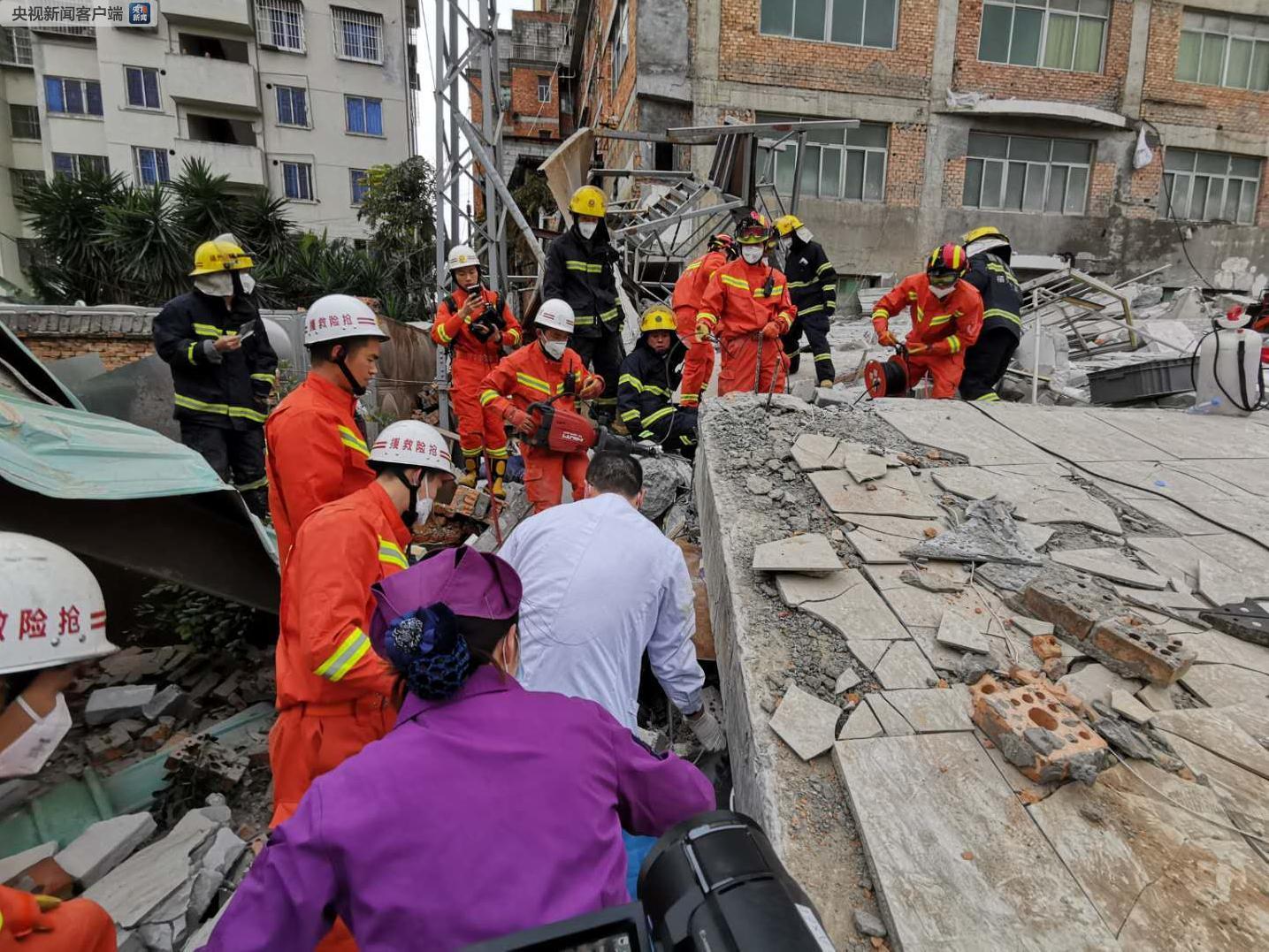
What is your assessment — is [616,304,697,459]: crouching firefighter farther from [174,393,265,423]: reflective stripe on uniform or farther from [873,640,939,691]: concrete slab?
[873,640,939,691]: concrete slab

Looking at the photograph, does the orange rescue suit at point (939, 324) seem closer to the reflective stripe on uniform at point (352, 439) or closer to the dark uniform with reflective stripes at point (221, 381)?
the reflective stripe on uniform at point (352, 439)

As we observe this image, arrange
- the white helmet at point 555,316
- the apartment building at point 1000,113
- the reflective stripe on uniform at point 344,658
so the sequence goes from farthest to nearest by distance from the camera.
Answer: the apartment building at point 1000,113 → the white helmet at point 555,316 → the reflective stripe on uniform at point 344,658

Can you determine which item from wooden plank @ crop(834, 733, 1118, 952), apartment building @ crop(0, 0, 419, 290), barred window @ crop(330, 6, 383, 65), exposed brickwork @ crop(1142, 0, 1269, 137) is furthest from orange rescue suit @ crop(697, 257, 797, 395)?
barred window @ crop(330, 6, 383, 65)

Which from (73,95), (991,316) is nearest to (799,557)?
(991,316)

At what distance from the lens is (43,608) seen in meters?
1.49

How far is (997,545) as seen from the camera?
3.15 meters

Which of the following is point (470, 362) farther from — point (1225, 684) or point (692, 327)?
point (1225, 684)

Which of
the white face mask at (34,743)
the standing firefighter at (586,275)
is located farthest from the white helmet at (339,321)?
the standing firefighter at (586,275)

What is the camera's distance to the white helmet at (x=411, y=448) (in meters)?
2.63

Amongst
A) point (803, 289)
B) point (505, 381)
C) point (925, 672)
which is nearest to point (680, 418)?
point (505, 381)

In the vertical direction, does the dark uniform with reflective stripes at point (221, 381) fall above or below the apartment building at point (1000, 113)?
below

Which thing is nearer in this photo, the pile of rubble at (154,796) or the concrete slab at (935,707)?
the concrete slab at (935,707)

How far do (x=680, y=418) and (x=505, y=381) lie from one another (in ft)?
5.11

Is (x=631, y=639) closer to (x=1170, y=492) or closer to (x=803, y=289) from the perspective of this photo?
(x=1170, y=492)
